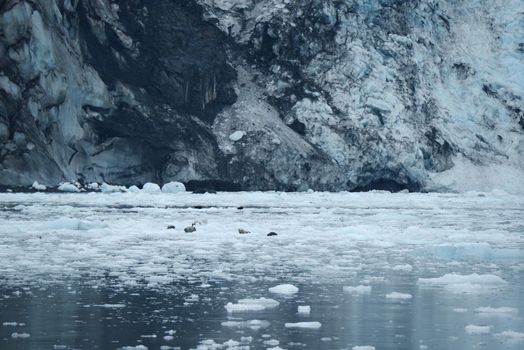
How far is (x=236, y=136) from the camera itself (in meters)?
44.2

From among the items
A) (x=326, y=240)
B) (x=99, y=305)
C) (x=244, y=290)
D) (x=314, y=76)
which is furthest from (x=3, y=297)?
(x=314, y=76)

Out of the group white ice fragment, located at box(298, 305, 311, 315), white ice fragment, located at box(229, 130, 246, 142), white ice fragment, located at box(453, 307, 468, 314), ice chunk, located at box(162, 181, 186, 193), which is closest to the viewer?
white ice fragment, located at box(298, 305, 311, 315)

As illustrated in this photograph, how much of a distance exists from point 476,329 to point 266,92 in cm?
4271

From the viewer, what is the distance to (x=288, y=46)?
48.6m

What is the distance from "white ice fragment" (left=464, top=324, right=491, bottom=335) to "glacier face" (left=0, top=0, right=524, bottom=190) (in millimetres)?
30406

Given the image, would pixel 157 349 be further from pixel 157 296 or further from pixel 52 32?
pixel 52 32

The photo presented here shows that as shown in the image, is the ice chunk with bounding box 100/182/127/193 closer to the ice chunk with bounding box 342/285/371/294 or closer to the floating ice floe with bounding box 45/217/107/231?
the floating ice floe with bounding box 45/217/107/231

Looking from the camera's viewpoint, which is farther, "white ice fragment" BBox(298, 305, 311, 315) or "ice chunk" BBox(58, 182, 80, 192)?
"ice chunk" BBox(58, 182, 80, 192)

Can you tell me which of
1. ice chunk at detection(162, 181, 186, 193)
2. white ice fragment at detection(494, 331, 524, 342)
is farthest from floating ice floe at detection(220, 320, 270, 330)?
ice chunk at detection(162, 181, 186, 193)

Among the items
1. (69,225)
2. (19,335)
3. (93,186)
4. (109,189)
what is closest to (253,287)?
(19,335)

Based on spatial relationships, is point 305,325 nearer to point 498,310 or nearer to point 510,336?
point 510,336

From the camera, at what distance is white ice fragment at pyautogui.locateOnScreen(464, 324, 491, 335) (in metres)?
6.11

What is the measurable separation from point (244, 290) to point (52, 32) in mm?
33100

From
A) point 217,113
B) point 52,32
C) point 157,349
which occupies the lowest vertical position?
point 157,349
